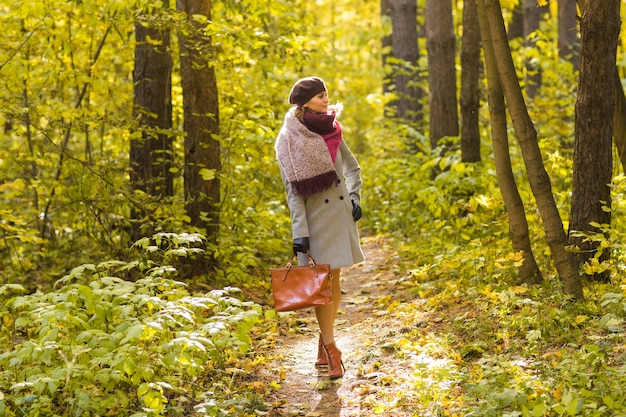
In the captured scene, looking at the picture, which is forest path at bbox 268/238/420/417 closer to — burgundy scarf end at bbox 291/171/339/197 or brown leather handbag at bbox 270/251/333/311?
brown leather handbag at bbox 270/251/333/311

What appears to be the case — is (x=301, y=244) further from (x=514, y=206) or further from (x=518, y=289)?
(x=514, y=206)

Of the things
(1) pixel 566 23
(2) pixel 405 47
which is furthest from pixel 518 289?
(1) pixel 566 23

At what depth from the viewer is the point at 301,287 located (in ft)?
17.6

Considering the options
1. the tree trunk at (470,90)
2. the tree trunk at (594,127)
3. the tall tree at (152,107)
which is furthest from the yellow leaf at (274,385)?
the tree trunk at (470,90)

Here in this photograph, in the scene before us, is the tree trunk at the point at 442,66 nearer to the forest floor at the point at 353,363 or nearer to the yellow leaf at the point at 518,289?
the forest floor at the point at 353,363

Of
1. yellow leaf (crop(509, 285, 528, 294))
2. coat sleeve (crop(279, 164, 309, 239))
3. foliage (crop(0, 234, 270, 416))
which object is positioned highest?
coat sleeve (crop(279, 164, 309, 239))

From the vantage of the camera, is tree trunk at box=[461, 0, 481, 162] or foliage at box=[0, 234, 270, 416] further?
A: tree trunk at box=[461, 0, 481, 162]

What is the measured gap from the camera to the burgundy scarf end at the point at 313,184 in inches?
215

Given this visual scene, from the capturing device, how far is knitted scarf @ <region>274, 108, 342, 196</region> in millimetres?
5457

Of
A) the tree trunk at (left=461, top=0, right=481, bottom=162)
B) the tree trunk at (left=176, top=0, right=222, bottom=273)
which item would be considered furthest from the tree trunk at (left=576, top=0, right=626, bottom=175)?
the tree trunk at (left=176, top=0, right=222, bottom=273)

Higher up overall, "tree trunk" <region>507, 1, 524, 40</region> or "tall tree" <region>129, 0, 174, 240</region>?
"tree trunk" <region>507, 1, 524, 40</region>

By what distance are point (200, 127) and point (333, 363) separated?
11.5 feet

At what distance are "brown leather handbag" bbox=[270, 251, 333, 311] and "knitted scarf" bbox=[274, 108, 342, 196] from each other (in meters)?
0.59

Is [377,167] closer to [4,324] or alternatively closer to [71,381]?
[4,324]
